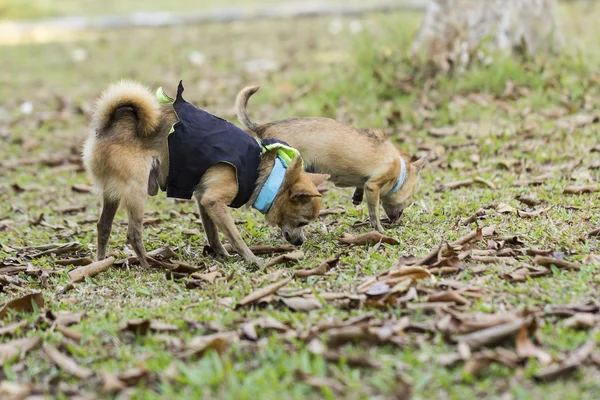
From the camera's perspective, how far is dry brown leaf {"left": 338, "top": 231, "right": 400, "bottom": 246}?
546cm

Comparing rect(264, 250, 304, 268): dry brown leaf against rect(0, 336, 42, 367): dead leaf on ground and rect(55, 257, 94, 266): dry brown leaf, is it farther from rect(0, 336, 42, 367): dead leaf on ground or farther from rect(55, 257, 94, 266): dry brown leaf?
rect(0, 336, 42, 367): dead leaf on ground

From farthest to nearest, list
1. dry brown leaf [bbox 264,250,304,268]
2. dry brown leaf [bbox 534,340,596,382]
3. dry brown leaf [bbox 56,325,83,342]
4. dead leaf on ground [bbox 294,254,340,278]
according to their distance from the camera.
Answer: dry brown leaf [bbox 264,250,304,268] < dead leaf on ground [bbox 294,254,340,278] < dry brown leaf [bbox 56,325,83,342] < dry brown leaf [bbox 534,340,596,382]

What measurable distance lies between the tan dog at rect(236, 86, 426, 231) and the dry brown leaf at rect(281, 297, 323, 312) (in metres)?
2.10

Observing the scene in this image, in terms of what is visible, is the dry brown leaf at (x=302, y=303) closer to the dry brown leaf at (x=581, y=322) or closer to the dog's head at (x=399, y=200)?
the dry brown leaf at (x=581, y=322)

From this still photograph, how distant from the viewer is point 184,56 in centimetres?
1488

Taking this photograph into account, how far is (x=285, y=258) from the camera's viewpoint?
527cm

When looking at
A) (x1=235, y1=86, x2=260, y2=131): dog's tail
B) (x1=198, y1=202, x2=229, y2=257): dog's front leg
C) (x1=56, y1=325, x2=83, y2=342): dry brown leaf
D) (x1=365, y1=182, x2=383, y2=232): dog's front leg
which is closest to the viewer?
(x1=56, y1=325, x2=83, y2=342): dry brown leaf

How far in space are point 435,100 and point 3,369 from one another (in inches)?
258

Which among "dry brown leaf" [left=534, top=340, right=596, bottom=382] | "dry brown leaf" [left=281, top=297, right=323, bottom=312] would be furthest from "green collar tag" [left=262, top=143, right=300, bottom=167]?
"dry brown leaf" [left=534, top=340, right=596, bottom=382]

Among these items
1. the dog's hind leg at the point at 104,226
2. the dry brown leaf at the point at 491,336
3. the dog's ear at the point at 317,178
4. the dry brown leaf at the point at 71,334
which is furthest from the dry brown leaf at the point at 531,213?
the dry brown leaf at the point at 71,334

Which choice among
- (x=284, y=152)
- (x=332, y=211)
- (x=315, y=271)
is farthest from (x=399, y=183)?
(x=315, y=271)

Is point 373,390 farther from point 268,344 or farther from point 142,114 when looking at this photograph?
point 142,114

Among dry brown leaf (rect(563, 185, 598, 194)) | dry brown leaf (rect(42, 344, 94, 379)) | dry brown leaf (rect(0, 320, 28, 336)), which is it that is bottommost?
dry brown leaf (rect(563, 185, 598, 194))

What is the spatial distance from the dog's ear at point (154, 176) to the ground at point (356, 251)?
56 centimetres
